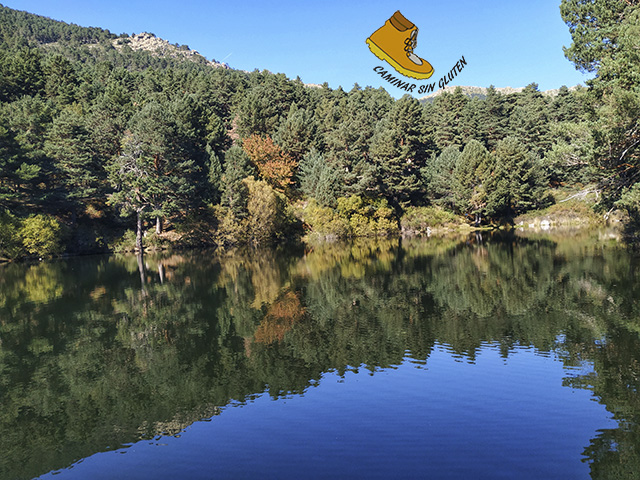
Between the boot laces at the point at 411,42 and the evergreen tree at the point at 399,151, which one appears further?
the evergreen tree at the point at 399,151

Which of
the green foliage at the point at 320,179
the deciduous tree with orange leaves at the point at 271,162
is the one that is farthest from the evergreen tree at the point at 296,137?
the green foliage at the point at 320,179

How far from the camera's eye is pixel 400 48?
36.0 feet

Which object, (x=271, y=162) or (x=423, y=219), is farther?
(x=423, y=219)

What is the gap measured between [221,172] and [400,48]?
61.0m

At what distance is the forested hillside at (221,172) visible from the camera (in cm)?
6150

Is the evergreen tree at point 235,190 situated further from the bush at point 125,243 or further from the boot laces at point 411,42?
the boot laces at point 411,42

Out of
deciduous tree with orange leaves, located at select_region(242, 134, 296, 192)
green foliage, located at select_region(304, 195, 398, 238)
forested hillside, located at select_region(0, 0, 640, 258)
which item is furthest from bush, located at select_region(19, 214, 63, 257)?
green foliage, located at select_region(304, 195, 398, 238)

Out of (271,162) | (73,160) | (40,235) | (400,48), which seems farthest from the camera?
(271,162)

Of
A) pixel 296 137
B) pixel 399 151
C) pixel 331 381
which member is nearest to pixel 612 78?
pixel 331 381

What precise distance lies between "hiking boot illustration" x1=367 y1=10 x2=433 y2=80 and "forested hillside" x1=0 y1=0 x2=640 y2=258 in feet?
143

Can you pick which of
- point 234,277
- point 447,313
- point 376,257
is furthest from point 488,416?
point 376,257

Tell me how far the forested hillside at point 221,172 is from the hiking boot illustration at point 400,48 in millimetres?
43553

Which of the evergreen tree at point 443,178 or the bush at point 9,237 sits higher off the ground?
the evergreen tree at point 443,178

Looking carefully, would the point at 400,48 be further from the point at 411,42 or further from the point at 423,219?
the point at 423,219
